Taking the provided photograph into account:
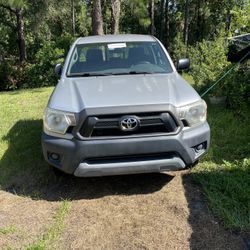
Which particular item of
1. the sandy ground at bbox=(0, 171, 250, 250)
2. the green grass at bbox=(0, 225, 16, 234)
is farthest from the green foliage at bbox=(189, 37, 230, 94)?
the green grass at bbox=(0, 225, 16, 234)

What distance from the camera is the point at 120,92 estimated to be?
165 inches

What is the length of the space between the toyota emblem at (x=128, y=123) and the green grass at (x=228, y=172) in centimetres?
109

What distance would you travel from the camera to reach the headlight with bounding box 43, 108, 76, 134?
3.90 m

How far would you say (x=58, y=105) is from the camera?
4094mm

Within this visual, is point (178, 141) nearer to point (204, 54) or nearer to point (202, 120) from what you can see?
point (202, 120)

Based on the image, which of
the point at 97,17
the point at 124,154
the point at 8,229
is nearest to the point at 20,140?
the point at 8,229

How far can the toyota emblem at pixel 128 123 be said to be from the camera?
382 cm

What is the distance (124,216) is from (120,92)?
1.29 m

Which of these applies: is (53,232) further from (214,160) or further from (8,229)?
(214,160)

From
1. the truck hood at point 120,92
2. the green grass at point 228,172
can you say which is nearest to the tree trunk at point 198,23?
the green grass at point 228,172

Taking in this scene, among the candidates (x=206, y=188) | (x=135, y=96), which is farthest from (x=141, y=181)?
(x=135, y=96)

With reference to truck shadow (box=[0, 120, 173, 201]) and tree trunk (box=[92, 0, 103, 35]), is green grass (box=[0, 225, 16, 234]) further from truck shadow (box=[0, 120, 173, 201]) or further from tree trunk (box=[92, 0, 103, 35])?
tree trunk (box=[92, 0, 103, 35])

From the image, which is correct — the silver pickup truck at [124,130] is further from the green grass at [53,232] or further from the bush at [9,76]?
the bush at [9,76]

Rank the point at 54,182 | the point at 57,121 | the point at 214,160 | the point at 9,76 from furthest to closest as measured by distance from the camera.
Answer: the point at 9,76 → the point at 214,160 → the point at 54,182 → the point at 57,121
